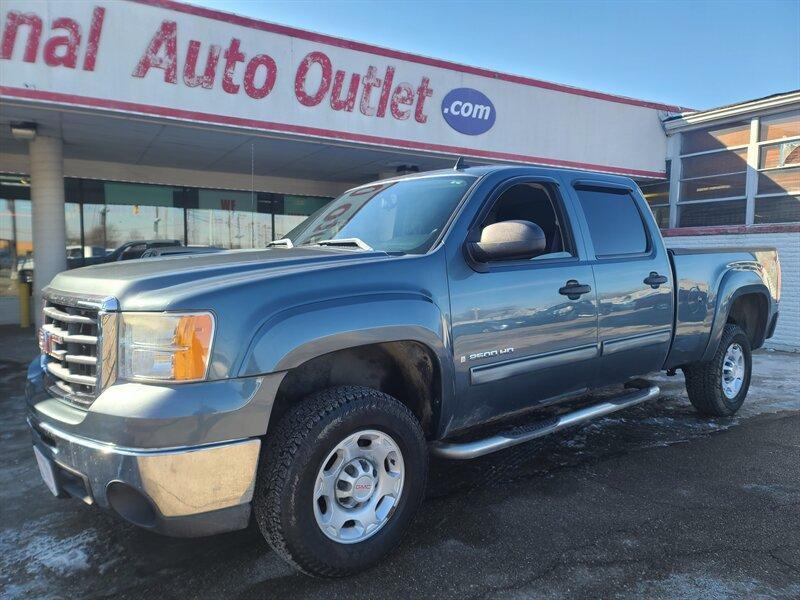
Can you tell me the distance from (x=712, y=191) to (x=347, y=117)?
9100mm

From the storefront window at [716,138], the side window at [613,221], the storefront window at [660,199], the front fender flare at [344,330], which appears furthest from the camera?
the storefront window at [660,199]

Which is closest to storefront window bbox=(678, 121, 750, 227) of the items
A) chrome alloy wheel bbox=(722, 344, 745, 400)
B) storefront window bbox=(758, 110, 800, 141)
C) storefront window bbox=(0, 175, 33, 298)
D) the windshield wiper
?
storefront window bbox=(758, 110, 800, 141)

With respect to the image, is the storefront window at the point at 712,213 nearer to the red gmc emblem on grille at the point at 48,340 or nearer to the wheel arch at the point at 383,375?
the wheel arch at the point at 383,375

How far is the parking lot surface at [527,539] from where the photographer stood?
263 cm

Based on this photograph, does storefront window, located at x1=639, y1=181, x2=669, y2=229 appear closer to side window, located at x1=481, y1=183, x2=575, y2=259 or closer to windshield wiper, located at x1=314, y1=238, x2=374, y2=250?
side window, located at x1=481, y1=183, x2=575, y2=259

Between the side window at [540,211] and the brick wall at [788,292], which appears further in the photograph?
the brick wall at [788,292]

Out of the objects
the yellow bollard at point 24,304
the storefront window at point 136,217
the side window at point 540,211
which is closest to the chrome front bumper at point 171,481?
the side window at point 540,211

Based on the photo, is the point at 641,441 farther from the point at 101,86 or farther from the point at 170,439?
the point at 101,86

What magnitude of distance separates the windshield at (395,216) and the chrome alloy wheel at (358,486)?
106cm

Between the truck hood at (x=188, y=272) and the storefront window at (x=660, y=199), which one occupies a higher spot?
the storefront window at (x=660, y=199)

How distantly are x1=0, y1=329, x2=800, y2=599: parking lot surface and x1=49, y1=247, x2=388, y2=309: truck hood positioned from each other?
135 centimetres

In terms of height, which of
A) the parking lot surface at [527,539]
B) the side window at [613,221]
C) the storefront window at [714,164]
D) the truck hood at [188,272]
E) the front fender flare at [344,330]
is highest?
the storefront window at [714,164]

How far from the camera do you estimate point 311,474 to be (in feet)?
8.21

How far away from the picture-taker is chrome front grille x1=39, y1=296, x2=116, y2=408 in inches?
94.6
